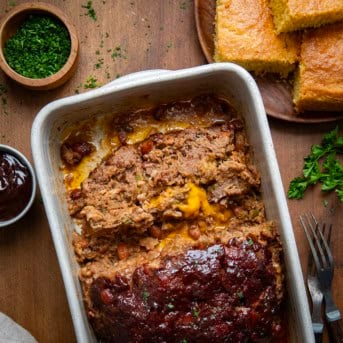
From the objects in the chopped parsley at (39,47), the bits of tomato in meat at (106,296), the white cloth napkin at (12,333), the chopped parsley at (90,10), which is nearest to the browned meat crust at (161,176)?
the bits of tomato in meat at (106,296)

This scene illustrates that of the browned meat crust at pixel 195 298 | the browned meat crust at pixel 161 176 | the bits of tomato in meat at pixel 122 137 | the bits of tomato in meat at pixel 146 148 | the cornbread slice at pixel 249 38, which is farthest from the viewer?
the cornbread slice at pixel 249 38

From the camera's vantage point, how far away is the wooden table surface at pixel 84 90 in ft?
14.4

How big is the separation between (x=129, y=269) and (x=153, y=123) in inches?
43.6

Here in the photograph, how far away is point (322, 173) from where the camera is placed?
4445 mm

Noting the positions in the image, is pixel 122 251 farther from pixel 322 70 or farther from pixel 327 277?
pixel 322 70

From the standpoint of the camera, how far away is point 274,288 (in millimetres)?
3709

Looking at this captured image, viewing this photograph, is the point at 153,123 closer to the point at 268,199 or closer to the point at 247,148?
the point at 247,148

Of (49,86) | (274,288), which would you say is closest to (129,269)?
(274,288)

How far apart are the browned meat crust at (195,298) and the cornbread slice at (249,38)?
1428mm

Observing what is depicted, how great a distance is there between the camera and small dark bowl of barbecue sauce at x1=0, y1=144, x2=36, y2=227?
13.5 ft

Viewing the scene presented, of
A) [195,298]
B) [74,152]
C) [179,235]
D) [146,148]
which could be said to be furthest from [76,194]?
[195,298]

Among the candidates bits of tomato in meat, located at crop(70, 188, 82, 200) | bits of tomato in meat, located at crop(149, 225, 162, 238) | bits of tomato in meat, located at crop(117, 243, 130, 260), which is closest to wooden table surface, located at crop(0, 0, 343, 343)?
bits of tomato in meat, located at crop(70, 188, 82, 200)

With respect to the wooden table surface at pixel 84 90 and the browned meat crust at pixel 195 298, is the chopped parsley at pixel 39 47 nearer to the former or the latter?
the wooden table surface at pixel 84 90

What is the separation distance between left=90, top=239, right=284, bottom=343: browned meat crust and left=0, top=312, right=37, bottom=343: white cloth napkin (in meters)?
0.91
